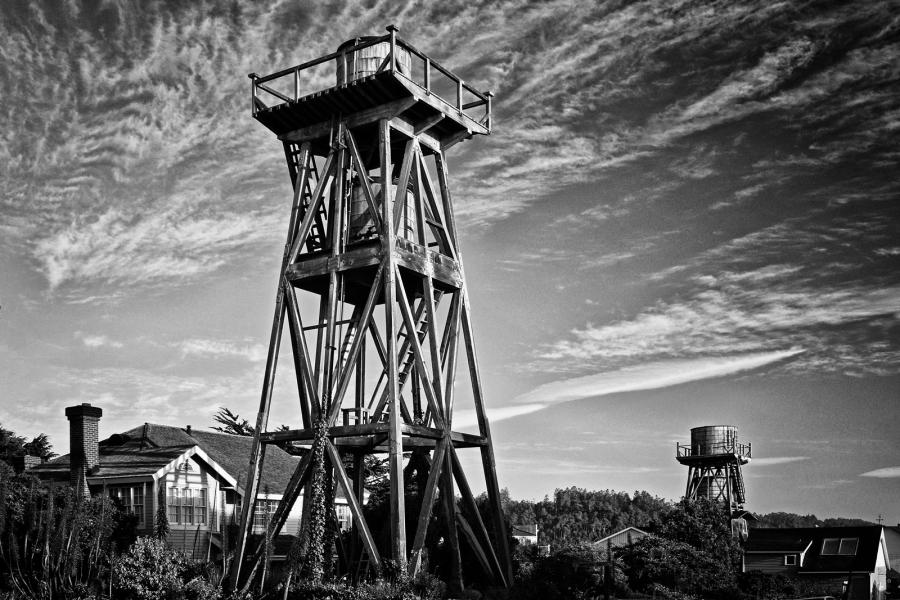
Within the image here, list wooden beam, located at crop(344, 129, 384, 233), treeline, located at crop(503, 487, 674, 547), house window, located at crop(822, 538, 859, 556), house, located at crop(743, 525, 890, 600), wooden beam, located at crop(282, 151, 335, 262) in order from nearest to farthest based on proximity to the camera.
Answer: wooden beam, located at crop(344, 129, 384, 233) < wooden beam, located at crop(282, 151, 335, 262) < house, located at crop(743, 525, 890, 600) < house window, located at crop(822, 538, 859, 556) < treeline, located at crop(503, 487, 674, 547)

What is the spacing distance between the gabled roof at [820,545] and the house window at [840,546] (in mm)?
216

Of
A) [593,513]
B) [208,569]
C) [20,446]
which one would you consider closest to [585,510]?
[593,513]

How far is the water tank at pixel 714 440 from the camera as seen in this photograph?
69.9 m

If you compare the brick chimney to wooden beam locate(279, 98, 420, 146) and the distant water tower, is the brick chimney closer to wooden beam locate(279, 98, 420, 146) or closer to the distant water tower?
wooden beam locate(279, 98, 420, 146)

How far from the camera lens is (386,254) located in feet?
90.0

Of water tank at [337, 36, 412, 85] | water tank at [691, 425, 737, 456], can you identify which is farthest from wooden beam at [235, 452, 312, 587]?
water tank at [691, 425, 737, 456]

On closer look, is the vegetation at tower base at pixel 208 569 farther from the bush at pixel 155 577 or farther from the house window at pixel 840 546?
the house window at pixel 840 546

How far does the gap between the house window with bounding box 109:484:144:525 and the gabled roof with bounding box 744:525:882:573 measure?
3845 centimetres

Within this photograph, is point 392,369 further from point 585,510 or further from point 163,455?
point 585,510

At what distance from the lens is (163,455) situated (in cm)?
3466

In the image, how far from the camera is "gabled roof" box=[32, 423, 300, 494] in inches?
1350

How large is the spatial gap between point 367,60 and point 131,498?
1559 centimetres

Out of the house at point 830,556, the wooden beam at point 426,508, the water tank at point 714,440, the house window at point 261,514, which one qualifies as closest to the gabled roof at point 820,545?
the house at point 830,556

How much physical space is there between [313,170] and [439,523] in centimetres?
1073
